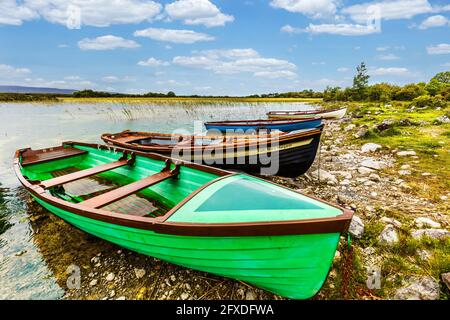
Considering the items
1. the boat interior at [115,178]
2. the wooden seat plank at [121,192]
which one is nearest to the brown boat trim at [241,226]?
the wooden seat plank at [121,192]

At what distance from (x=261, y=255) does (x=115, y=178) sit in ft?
17.4

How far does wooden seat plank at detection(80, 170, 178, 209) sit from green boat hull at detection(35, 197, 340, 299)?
27.5 inches

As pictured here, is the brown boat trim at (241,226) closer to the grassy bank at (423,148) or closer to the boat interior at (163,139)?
the grassy bank at (423,148)

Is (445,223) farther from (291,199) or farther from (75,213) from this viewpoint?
(75,213)

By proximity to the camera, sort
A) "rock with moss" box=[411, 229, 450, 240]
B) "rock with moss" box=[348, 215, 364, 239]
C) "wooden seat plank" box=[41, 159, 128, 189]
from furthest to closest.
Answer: "wooden seat plank" box=[41, 159, 128, 189]
"rock with moss" box=[348, 215, 364, 239]
"rock with moss" box=[411, 229, 450, 240]

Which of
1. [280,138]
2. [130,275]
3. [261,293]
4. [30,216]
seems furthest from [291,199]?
[30,216]

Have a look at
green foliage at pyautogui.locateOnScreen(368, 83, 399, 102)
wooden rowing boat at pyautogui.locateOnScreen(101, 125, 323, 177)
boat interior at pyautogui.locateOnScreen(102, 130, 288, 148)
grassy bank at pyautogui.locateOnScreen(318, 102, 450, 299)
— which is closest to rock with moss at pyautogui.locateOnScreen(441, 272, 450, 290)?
grassy bank at pyautogui.locateOnScreen(318, 102, 450, 299)

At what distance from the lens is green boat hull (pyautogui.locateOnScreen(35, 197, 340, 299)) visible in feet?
8.15

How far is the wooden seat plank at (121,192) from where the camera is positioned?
11.7ft

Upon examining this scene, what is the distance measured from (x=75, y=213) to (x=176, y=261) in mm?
1769

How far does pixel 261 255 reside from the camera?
8.52 ft

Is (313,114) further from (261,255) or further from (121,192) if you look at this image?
(261,255)

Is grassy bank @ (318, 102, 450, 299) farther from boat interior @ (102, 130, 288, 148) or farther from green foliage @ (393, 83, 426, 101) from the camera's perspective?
green foliage @ (393, 83, 426, 101)
